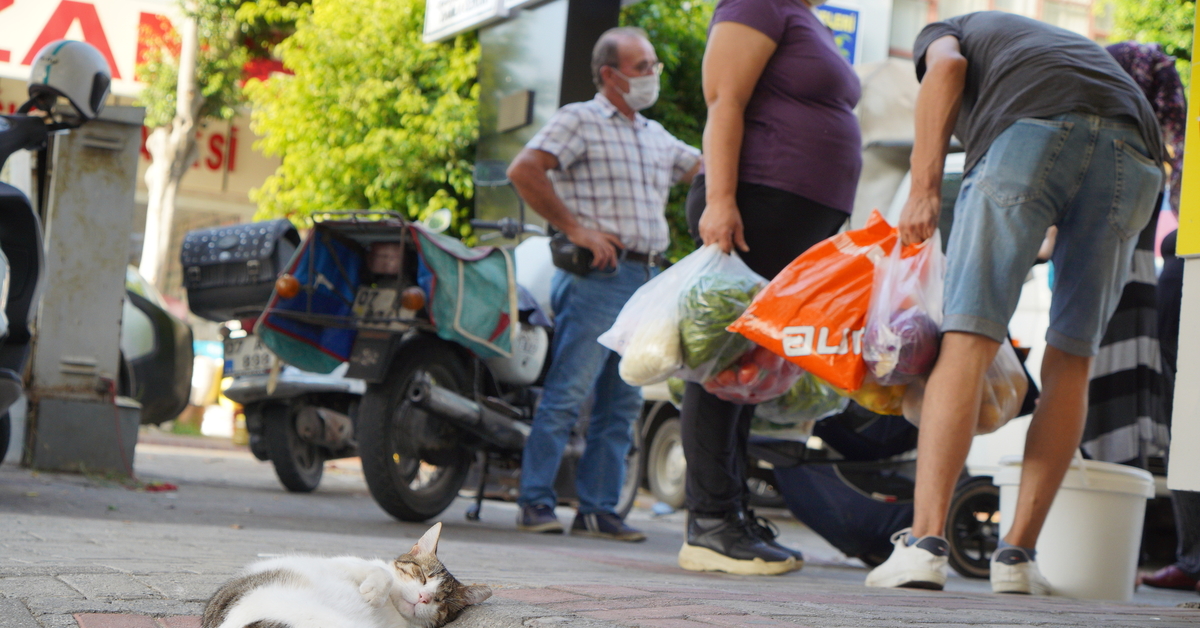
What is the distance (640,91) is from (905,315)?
2.66 metres

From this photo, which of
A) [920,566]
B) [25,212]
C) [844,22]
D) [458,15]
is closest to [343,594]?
[920,566]

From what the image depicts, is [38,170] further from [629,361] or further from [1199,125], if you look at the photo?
[1199,125]

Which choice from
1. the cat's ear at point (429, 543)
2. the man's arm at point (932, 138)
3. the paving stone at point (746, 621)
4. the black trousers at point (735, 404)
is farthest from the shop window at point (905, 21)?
the paving stone at point (746, 621)

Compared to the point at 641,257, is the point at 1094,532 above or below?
below

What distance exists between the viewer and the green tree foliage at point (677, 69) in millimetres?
17703

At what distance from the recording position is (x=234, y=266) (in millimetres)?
6340

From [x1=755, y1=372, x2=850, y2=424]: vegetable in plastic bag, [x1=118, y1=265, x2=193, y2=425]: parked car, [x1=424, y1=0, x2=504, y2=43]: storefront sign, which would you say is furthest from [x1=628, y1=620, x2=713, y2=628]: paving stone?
[x1=424, y1=0, x2=504, y2=43]: storefront sign

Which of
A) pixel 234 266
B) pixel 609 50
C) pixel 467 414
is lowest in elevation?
pixel 467 414

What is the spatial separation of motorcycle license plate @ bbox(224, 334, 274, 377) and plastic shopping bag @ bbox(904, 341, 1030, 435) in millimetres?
3943

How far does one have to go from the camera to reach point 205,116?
21.6 metres

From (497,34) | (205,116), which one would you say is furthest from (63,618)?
(205,116)

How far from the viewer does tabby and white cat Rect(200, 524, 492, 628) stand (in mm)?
1951

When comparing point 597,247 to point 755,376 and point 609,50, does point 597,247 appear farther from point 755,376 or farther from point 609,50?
point 755,376

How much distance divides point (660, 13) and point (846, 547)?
565 inches
